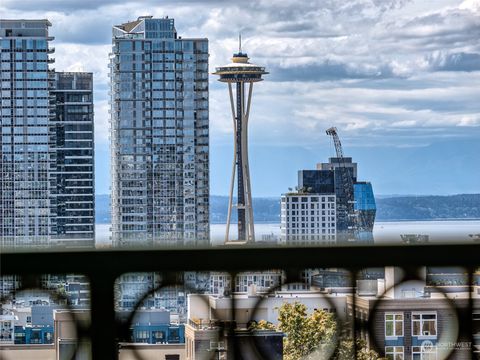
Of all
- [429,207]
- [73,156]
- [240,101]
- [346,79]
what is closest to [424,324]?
[73,156]

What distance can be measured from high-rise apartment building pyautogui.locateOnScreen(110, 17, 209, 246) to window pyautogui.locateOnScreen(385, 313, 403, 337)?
35885 millimetres

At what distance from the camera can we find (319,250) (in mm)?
1029

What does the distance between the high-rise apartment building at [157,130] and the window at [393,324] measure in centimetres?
3589

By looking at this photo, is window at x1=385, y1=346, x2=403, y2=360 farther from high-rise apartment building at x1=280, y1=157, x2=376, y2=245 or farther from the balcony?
high-rise apartment building at x1=280, y1=157, x2=376, y2=245

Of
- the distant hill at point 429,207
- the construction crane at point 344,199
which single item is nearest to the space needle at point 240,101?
the construction crane at point 344,199

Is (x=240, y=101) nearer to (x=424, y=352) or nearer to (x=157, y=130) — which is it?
(x=157, y=130)

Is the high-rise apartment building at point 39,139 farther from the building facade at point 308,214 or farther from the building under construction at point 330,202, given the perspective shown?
the building under construction at point 330,202

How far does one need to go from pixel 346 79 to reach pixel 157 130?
9.98 m

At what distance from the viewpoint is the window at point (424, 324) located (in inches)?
42.2

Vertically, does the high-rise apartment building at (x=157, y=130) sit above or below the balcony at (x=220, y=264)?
above

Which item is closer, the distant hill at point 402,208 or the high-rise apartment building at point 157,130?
the high-rise apartment building at point 157,130

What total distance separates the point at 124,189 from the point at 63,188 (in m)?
2.70

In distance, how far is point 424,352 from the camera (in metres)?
1.09

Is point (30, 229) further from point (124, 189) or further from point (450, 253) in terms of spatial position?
point (450, 253)
